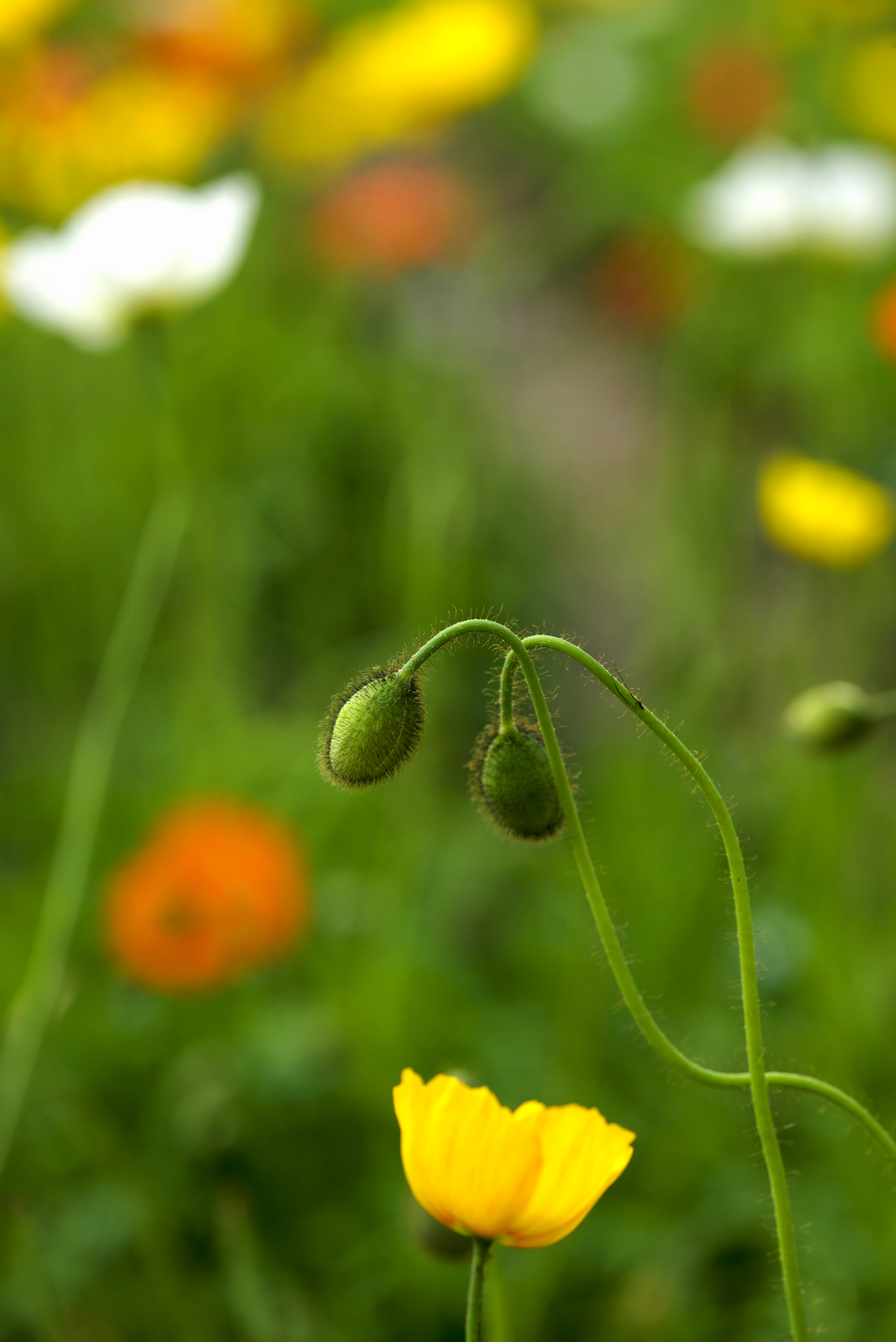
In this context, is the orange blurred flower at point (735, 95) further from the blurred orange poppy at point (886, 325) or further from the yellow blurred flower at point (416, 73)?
the blurred orange poppy at point (886, 325)

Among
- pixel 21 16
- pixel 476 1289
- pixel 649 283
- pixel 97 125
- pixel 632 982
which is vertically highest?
pixel 21 16

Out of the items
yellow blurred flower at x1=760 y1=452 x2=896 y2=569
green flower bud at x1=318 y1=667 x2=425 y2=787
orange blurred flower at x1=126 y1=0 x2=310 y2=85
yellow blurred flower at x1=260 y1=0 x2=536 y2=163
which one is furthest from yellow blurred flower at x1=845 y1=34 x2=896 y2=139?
green flower bud at x1=318 y1=667 x2=425 y2=787

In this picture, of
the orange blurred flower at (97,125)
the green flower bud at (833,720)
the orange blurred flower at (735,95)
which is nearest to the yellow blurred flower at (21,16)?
the orange blurred flower at (97,125)

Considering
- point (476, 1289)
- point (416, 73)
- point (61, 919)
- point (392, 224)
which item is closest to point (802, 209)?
point (416, 73)

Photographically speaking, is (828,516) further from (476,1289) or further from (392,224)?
(392,224)

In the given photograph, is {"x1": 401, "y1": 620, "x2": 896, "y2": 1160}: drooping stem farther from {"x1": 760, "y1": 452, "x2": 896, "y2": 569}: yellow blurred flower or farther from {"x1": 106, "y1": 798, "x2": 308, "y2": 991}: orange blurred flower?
{"x1": 760, "y1": 452, "x2": 896, "y2": 569}: yellow blurred flower

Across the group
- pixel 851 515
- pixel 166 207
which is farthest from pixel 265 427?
pixel 851 515
